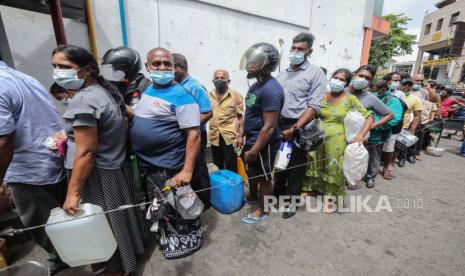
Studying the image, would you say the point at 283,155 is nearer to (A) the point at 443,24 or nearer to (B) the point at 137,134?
(B) the point at 137,134

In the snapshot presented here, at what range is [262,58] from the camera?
2.21m

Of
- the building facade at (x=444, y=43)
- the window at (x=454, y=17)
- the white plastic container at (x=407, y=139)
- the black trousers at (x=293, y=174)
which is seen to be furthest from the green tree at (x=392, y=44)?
the black trousers at (x=293, y=174)

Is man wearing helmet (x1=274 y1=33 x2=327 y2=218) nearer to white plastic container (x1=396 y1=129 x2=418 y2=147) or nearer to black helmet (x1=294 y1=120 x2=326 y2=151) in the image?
black helmet (x1=294 y1=120 x2=326 y2=151)

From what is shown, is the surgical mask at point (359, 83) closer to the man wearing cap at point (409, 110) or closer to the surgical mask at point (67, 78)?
the man wearing cap at point (409, 110)

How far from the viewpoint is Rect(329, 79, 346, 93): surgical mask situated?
2.66 meters

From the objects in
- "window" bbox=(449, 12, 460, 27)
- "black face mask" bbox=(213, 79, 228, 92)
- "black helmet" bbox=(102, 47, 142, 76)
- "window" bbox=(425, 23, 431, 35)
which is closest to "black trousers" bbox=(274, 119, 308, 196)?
"black face mask" bbox=(213, 79, 228, 92)

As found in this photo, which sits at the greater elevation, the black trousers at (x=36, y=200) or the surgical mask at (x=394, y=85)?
the surgical mask at (x=394, y=85)

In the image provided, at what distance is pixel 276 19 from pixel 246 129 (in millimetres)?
3444

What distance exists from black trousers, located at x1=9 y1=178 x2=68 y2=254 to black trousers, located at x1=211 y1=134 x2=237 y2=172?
198 centimetres

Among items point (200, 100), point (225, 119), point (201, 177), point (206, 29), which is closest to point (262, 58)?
point (200, 100)

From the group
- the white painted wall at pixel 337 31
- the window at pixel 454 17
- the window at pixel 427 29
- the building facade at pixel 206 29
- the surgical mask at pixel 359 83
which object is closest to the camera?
the building facade at pixel 206 29

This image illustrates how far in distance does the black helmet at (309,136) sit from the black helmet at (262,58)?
0.75 metres

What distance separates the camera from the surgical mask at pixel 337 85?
8.73ft

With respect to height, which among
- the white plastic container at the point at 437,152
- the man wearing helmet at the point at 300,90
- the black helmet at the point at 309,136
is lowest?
the white plastic container at the point at 437,152
